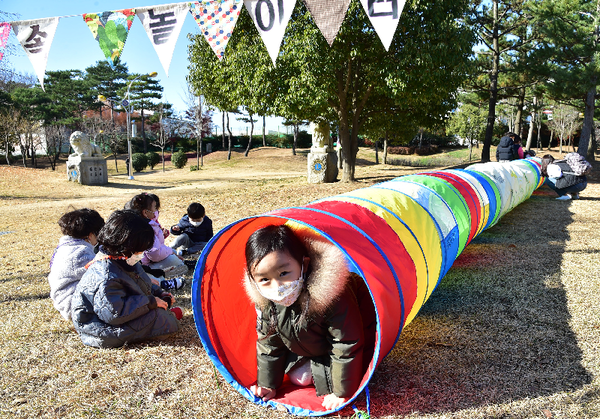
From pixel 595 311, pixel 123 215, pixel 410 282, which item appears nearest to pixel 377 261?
pixel 410 282

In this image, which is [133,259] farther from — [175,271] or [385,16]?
[385,16]

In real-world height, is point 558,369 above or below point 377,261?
below

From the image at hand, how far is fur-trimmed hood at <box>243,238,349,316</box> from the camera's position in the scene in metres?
2.06

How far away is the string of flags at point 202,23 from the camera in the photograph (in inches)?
214

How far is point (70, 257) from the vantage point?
10.6ft

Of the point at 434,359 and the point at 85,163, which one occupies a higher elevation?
the point at 85,163

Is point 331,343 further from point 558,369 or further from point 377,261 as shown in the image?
point 558,369

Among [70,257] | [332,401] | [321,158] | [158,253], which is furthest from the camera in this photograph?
[321,158]

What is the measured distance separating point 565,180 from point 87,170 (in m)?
16.0

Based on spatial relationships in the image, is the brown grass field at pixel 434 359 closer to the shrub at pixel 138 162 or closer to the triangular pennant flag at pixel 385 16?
the triangular pennant flag at pixel 385 16

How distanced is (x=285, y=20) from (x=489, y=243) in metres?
4.17

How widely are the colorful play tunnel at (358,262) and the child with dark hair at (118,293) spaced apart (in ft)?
1.94

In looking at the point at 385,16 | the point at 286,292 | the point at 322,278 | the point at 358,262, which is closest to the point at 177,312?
the point at 286,292

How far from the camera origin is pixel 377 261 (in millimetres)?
2197
